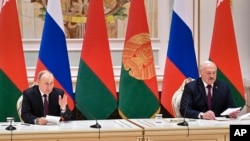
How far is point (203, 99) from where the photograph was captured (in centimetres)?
549

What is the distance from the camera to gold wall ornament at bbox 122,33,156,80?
6.38 metres

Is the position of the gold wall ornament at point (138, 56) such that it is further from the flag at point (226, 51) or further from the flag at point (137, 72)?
the flag at point (226, 51)

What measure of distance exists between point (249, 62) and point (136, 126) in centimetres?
347

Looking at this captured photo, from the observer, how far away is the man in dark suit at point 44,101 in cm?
502

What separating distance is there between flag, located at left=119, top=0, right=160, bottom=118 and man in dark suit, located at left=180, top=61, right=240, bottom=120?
921mm

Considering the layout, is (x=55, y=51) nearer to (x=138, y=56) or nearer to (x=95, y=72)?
(x=95, y=72)

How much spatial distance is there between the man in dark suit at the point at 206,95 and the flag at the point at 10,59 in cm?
210

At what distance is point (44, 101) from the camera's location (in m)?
5.18

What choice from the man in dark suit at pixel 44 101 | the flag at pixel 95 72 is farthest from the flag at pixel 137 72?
the man in dark suit at pixel 44 101

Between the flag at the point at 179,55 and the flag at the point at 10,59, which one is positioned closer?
the flag at the point at 10,59

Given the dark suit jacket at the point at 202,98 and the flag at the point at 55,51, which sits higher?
the flag at the point at 55,51

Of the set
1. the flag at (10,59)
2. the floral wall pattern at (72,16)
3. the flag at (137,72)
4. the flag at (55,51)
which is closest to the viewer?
the flag at (10,59)

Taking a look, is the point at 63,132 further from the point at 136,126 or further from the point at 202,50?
the point at 202,50

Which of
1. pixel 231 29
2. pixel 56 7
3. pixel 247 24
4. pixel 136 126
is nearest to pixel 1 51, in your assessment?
pixel 56 7
